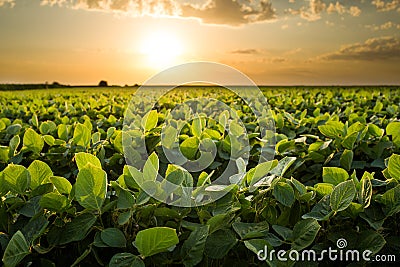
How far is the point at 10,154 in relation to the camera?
2645 mm

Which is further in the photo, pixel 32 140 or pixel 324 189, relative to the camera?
pixel 32 140

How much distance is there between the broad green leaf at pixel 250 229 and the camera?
162 cm

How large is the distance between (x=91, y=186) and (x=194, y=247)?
0.40 m

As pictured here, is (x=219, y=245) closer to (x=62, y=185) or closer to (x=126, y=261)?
(x=126, y=261)

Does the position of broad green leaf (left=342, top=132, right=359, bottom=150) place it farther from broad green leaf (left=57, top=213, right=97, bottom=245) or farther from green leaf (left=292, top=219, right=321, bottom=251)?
broad green leaf (left=57, top=213, right=97, bottom=245)

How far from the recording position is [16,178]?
176 centimetres

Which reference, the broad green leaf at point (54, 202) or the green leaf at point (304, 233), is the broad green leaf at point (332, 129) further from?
the broad green leaf at point (54, 202)

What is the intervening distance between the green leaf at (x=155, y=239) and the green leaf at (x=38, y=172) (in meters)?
0.58

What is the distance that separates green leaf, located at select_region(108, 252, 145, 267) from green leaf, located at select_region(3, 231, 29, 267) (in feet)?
0.93

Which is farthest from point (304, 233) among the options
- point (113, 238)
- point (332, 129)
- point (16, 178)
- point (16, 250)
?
point (332, 129)

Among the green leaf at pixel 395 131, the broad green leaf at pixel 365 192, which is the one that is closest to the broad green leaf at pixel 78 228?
the broad green leaf at pixel 365 192

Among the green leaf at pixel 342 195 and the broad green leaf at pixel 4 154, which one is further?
the broad green leaf at pixel 4 154

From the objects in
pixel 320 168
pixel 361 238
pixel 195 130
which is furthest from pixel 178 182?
pixel 320 168

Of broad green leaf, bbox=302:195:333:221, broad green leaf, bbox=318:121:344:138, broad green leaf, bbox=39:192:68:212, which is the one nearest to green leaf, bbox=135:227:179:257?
broad green leaf, bbox=39:192:68:212
